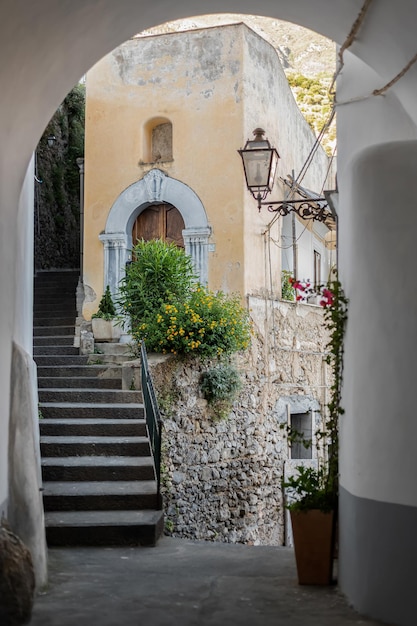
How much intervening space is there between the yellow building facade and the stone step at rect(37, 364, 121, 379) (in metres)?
3.43

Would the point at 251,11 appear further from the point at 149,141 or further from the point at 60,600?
the point at 149,141

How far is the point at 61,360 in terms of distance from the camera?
11.9 m

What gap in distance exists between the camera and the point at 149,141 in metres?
15.2

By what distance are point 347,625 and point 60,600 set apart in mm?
1928

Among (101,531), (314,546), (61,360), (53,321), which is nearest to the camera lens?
(314,546)

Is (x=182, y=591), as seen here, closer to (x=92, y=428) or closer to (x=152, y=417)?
(x=152, y=417)

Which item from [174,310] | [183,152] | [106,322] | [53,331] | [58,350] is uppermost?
[183,152]

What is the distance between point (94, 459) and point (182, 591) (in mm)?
3121

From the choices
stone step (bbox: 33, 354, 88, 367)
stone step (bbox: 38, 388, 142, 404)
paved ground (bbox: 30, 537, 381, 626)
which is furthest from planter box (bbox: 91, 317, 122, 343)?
paved ground (bbox: 30, 537, 381, 626)

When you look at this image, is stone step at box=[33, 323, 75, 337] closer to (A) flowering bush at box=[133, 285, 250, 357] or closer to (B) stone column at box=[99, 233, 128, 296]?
(B) stone column at box=[99, 233, 128, 296]

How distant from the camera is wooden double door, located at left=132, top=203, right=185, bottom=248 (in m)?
15.0

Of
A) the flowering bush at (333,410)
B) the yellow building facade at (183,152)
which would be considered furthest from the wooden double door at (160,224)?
the flowering bush at (333,410)

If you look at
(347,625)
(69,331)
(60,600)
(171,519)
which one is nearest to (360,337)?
(347,625)

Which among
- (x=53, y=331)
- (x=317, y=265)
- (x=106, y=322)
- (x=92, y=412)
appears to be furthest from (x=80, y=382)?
(x=317, y=265)
